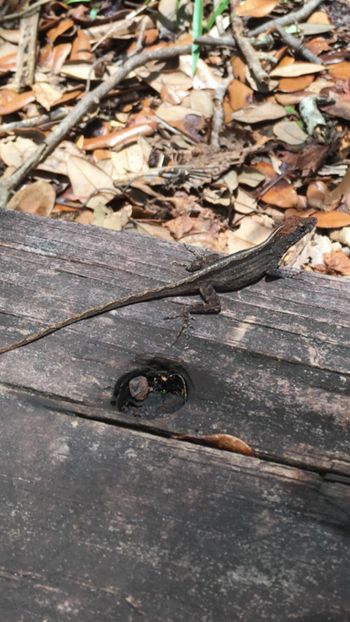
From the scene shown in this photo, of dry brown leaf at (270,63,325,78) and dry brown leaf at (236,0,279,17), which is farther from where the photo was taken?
dry brown leaf at (236,0,279,17)

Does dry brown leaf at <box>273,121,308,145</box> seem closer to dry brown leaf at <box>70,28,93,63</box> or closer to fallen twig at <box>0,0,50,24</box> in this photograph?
dry brown leaf at <box>70,28,93,63</box>

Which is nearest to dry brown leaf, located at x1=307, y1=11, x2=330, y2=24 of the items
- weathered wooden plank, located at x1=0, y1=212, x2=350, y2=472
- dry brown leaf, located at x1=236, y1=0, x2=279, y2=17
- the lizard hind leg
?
dry brown leaf, located at x1=236, y1=0, x2=279, y2=17

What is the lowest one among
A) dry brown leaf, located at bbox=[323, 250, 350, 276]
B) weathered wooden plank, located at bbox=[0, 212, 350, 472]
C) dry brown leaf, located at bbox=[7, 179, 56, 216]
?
dry brown leaf, located at bbox=[7, 179, 56, 216]

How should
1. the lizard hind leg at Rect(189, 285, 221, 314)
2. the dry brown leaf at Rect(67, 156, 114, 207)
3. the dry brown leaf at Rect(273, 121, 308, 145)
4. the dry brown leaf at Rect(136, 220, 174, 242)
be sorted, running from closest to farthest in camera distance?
1. the lizard hind leg at Rect(189, 285, 221, 314)
2. the dry brown leaf at Rect(136, 220, 174, 242)
3. the dry brown leaf at Rect(67, 156, 114, 207)
4. the dry brown leaf at Rect(273, 121, 308, 145)

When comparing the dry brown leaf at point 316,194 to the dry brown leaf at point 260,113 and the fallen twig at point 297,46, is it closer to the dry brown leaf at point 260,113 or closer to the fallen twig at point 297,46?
the dry brown leaf at point 260,113

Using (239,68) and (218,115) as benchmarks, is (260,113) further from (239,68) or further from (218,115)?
(239,68)

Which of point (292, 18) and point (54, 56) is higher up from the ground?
point (292, 18)

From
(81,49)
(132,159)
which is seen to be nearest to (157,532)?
(132,159)
